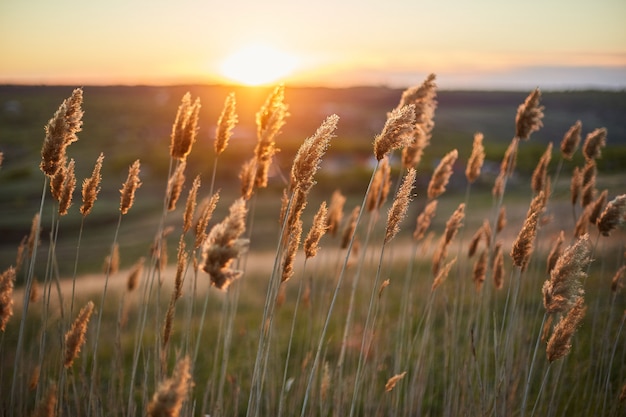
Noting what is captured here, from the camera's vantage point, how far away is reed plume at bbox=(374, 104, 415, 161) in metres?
2.21

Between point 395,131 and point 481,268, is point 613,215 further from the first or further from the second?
point 395,131

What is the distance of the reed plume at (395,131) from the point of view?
7.23 feet

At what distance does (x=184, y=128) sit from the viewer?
108 inches

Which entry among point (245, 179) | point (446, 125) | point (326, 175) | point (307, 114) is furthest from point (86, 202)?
point (307, 114)

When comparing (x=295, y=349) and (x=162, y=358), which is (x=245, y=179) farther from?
(x=295, y=349)

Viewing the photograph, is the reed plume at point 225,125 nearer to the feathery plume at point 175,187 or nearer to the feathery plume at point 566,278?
the feathery plume at point 175,187

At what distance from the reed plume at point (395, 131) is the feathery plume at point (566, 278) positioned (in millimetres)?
808

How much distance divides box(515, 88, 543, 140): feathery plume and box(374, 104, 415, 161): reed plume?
1325 mm

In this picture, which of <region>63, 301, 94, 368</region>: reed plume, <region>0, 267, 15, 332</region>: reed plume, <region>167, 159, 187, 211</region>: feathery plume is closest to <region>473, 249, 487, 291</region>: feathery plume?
<region>167, 159, 187, 211</region>: feathery plume

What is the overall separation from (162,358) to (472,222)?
1893 cm

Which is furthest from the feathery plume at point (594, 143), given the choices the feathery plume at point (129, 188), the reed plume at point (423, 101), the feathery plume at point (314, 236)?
the feathery plume at point (129, 188)

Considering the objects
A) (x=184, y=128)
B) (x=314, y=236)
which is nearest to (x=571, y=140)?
(x=314, y=236)

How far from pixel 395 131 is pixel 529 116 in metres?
1.47

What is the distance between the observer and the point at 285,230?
261 cm
